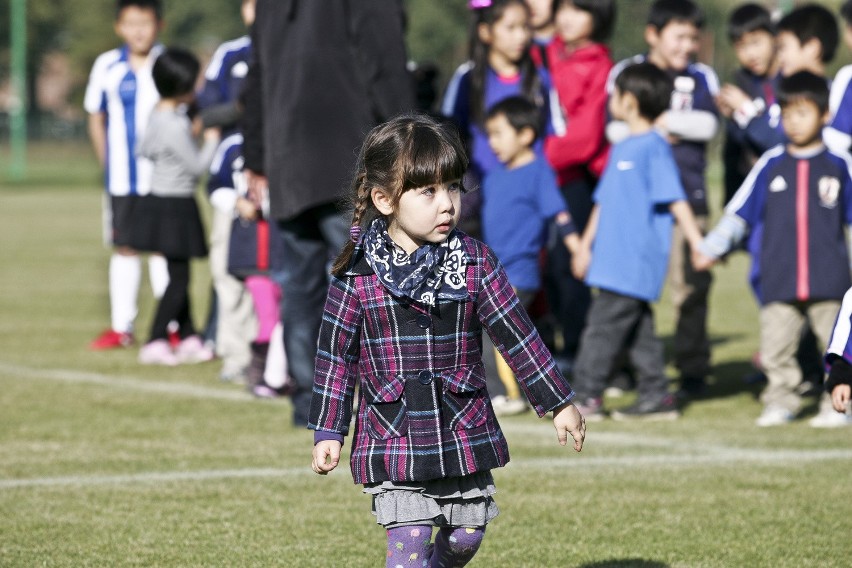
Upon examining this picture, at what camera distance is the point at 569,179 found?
27.3 ft

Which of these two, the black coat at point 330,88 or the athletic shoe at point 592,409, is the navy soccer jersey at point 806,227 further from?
the black coat at point 330,88

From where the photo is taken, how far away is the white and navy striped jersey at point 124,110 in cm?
998

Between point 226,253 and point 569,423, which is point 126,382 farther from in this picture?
point 569,423

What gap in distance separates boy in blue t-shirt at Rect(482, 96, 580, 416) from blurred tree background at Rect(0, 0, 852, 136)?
3324 cm

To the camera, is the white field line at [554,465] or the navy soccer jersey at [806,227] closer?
the white field line at [554,465]

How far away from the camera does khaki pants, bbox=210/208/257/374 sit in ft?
28.2

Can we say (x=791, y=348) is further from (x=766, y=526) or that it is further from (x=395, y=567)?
(x=395, y=567)

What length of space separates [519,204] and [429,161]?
152 inches

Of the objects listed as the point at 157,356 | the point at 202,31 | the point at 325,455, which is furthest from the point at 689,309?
the point at 202,31

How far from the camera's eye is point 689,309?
26.9 feet

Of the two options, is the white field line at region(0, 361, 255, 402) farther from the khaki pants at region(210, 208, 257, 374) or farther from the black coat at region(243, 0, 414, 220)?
the black coat at region(243, 0, 414, 220)

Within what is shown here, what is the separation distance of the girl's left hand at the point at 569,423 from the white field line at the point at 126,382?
4265mm

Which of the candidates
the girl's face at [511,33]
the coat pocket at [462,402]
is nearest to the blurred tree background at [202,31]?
the girl's face at [511,33]

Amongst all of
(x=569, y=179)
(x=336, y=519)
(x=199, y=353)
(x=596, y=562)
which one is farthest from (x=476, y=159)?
(x=596, y=562)
